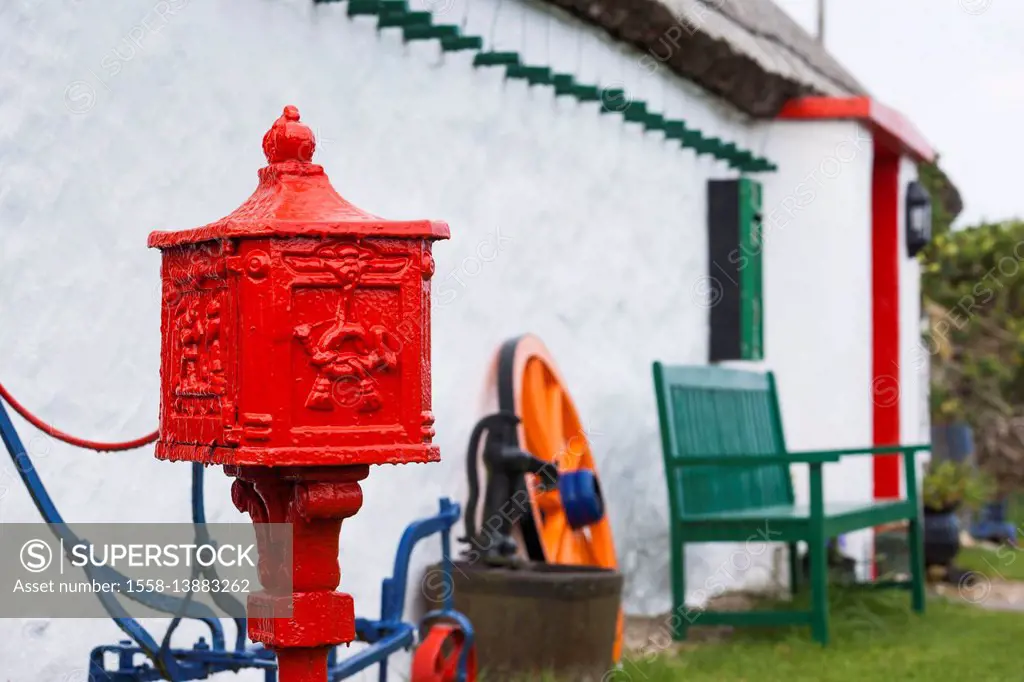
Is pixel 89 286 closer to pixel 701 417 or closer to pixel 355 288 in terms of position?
pixel 355 288

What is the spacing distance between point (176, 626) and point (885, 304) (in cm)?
703

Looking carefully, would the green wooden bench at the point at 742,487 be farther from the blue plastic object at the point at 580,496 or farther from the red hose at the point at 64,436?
the red hose at the point at 64,436

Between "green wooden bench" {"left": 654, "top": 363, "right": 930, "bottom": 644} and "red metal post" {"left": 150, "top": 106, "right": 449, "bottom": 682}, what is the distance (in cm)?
375

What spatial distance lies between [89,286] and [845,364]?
5.66m

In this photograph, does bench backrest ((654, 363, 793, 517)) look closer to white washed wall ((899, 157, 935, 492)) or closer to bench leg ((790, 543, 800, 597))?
bench leg ((790, 543, 800, 597))

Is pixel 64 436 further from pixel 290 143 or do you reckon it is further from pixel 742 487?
pixel 742 487

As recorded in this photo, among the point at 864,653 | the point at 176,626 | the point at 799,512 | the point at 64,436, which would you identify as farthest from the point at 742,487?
the point at 64,436

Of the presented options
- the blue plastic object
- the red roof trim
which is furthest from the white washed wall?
the blue plastic object

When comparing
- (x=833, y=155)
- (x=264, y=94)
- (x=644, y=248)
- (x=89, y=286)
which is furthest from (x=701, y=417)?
(x=89, y=286)

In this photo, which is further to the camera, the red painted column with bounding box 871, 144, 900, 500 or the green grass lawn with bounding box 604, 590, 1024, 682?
the red painted column with bounding box 871, 144, 900, 500

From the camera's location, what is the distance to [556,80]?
6398 mm

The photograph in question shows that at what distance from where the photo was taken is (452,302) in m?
5.65

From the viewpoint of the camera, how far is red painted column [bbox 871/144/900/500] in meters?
10.0

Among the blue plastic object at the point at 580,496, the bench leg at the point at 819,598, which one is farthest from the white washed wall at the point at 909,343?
the blue plastic object at the point at 580,496
